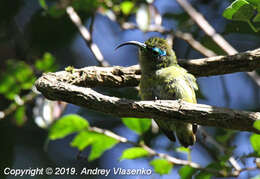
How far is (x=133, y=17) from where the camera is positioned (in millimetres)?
6848

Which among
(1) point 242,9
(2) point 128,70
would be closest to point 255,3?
(1) point 242,9

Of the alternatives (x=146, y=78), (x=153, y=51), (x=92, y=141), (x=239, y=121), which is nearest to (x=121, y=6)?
(x=153, y=51)

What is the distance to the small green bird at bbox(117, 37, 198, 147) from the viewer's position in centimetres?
387

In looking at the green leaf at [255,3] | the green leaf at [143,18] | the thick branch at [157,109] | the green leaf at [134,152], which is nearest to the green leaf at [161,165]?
the green leaf at [134,152]

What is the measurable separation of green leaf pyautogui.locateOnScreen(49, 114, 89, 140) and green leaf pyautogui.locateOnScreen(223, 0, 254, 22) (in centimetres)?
162

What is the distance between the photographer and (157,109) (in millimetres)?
2732

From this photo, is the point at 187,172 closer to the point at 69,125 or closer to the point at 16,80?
the point at 69,125

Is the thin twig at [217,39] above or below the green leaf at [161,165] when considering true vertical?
above

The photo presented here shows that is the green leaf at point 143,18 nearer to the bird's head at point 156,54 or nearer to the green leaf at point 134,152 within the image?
the bird's head at point 156,54

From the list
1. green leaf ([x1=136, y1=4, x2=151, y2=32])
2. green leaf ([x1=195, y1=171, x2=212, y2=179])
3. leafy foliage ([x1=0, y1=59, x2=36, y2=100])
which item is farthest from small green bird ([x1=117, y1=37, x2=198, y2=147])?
leafy foliage ([x1=0, y1=59, x2=36, y2=100])

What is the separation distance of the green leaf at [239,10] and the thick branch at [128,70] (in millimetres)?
398

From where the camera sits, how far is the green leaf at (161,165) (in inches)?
143

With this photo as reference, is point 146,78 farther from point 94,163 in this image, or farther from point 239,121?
point 94,163

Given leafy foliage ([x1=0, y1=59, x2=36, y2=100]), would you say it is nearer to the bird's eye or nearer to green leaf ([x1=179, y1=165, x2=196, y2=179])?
the bird's eye
